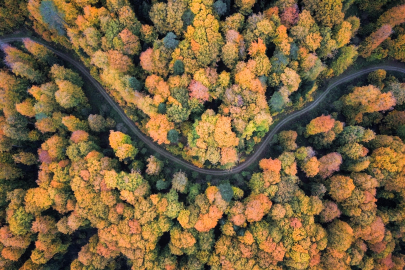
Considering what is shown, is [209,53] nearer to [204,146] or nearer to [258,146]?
[204,146]

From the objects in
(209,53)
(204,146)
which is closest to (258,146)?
(204,146)

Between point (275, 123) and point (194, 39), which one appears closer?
point (194, 39)

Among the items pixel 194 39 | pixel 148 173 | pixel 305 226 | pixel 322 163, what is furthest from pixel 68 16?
pixel 305 226

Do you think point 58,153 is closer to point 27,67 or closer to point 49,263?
point 27,67

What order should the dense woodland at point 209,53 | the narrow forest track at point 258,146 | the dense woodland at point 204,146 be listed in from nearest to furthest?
the dense woodland at point 209,53
the dense woodland at point 204,146
the narrow forest track at point 258,146

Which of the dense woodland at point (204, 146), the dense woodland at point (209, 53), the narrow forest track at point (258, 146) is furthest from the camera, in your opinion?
the narrow forest track at point (258, 146)

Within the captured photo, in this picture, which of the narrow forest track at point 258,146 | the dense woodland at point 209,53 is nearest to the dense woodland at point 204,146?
the dense woodland at point 209,53

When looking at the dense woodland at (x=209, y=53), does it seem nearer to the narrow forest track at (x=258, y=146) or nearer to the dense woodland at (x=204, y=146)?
the dense woodland at (x=204, y=146)

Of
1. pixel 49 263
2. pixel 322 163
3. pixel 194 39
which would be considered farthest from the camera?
pixel 49 263
